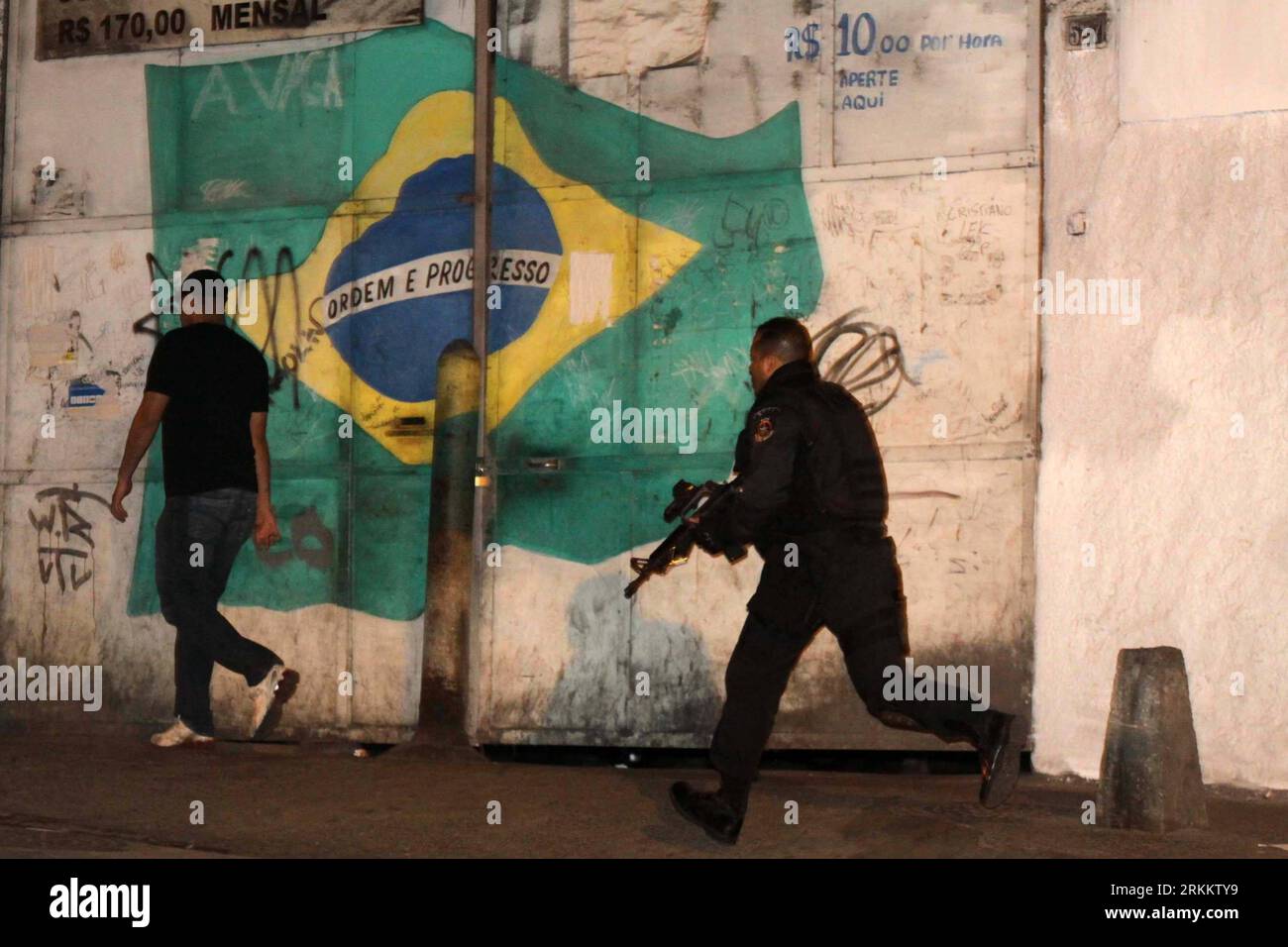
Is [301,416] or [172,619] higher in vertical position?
[301,416]

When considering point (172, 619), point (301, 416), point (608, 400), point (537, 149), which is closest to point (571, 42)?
point (537, 149)

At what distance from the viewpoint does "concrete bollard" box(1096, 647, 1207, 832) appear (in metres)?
6.00

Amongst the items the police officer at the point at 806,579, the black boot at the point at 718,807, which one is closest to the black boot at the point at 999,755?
the police officer at the point at 806,579

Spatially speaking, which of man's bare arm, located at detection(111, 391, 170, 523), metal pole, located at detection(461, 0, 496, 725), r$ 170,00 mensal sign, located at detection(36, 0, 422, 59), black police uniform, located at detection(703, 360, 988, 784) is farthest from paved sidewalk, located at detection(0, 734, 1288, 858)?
r$ 170,00 mensal sign, located at detection(36, 0, 422, 59)

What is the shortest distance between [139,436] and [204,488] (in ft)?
1.37

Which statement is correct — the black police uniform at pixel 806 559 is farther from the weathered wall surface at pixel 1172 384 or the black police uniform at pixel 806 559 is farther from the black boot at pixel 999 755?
the weathered wall surface at pixel 1172 384

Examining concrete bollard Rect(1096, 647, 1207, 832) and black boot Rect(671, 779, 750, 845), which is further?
concrete bollard Rect(1096, 647, 1207, 832)

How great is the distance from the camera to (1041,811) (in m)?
6.33

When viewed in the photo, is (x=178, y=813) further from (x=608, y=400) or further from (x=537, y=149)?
(x=537, y=149)

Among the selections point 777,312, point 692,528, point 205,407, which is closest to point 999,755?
point 692,528

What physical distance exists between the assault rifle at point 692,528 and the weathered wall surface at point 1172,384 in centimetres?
183

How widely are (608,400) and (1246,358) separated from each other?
2.80 meters

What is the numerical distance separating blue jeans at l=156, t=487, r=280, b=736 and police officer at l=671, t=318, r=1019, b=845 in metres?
2.84

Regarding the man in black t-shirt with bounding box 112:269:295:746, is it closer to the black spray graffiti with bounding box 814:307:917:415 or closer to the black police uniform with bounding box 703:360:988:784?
Answer: the black spray graffiti with bounding box 814:307:917:415
